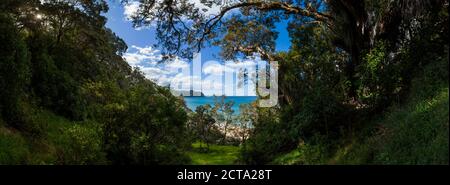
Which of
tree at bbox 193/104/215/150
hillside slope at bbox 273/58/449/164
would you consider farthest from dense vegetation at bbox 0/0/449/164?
tree at bbox 193/104/215/150

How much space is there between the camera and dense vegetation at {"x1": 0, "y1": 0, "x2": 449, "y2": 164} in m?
9.61

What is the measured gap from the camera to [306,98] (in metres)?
12.9

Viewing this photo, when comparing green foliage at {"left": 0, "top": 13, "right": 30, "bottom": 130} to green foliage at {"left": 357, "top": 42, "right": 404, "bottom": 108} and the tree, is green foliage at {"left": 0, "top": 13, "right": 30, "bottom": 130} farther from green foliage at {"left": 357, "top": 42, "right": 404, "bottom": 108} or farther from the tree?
the tree

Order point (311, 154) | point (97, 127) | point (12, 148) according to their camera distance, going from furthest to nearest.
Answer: point (12, 148)
point (97, 127)
point (311, 154)

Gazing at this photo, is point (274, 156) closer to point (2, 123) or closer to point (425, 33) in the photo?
point (425, 33)

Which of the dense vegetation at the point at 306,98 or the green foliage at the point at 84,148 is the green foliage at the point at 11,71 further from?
the green foliage at the point at 84,148

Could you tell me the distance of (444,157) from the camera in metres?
6.42

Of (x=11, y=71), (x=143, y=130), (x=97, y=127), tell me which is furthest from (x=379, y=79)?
(x=11, y=71)

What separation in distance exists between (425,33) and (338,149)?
4.20 m

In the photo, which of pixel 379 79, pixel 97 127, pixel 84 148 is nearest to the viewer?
pixel 379 79

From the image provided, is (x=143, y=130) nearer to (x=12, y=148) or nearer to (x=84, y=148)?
(x=84, y=148)

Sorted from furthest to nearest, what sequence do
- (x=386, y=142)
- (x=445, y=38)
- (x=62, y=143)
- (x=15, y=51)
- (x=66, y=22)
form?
(x=66, y=22) → (x=62, y=143) → (x=15, y=51) → (x=445, y=38) → (x=386, y=142)

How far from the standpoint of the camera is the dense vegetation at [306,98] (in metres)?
9.61
